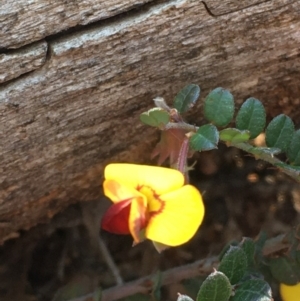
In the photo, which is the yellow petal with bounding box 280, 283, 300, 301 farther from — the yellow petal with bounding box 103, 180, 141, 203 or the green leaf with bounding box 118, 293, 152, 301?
the yellow petal with bounding box 103, 180, 141, 203

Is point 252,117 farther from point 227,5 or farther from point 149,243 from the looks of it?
point 149,243

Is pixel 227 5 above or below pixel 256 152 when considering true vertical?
above

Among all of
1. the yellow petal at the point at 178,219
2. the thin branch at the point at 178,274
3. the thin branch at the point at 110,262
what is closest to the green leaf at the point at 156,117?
the yellow petal at the point at 178,219

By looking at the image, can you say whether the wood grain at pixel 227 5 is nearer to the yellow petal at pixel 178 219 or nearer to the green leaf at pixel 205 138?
the green leaf at pixel 205 138

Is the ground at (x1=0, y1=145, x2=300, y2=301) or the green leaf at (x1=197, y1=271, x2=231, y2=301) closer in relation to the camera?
the green leaf at (x1=197, y1=271, x2=231, y2=301)

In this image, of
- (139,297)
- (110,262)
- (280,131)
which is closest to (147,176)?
(280,131)

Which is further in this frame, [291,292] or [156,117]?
[291,292]

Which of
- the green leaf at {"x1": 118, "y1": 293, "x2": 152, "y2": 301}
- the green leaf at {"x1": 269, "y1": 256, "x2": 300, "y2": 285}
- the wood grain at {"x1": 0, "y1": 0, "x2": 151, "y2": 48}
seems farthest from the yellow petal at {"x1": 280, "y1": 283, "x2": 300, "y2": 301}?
the wood grain at {"x1": 0, "y1": 0, "x2": 151, "y2": 48}
